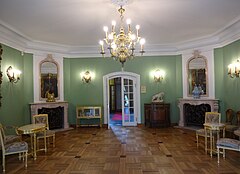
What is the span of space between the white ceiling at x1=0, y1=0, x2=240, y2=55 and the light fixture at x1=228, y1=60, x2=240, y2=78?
108 centimetres

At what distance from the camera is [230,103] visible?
666 centimetres

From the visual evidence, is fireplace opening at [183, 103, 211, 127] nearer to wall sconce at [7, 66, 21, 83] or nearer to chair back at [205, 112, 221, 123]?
chair back at [205, 112, 221, 123]

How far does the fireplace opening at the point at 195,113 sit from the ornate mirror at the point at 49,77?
5.03 metres

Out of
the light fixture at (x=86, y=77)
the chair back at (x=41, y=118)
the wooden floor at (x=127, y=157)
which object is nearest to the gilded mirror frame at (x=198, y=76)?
the wooden floor at (x=127, y=157)

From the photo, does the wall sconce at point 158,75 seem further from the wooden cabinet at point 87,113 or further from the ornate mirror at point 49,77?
the ornate mirror at point 49,77

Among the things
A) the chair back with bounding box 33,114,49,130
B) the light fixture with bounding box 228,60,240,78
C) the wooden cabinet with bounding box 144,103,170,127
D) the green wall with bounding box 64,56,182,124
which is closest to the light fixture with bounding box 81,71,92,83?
the green wall with bounding box 64,56,182,124

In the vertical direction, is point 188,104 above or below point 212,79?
below

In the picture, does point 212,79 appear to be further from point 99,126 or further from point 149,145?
point 99,126

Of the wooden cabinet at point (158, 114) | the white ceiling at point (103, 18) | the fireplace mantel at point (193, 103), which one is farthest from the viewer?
the wooden cabinet at point (158, 114)

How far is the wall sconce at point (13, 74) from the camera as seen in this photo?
6.09 m

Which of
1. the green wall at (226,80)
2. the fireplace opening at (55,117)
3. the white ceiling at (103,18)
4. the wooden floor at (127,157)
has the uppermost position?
the white ceiling at (103,18)

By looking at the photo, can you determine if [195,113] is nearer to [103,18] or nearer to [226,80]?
[226,80]

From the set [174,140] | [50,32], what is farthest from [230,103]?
[50,32]

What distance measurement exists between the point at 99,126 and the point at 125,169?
465 cm
